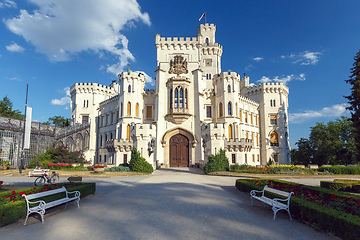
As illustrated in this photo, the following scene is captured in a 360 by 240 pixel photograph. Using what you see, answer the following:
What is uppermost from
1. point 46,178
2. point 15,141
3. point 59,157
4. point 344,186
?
point 15,141

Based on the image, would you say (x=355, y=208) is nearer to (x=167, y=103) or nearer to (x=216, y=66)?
(x=167, y=103)

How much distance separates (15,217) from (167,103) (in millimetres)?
29219

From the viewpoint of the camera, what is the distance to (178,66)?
36.5 m

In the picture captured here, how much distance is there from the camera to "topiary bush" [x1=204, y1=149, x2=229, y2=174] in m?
25.5

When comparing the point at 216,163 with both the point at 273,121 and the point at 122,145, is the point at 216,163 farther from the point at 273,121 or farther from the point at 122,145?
the point at 273,121

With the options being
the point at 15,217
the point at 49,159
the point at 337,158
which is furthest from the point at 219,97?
the point at 15,217

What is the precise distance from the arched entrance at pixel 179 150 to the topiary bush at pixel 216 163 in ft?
28.9

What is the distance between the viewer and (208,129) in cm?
2745

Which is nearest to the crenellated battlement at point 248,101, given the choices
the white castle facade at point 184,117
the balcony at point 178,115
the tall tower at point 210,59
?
the white castle facade at point 184,117

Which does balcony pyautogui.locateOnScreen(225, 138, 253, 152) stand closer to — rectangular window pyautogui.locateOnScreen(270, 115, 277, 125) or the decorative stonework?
rectangular window pyautogui.locateOnScreen(270, 115, 277, 125)

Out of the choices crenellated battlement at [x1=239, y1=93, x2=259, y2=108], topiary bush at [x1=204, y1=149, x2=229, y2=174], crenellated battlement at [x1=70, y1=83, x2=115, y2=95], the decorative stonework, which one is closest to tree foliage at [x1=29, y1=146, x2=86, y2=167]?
crenellated battlement at [x1=70, y1=83, x2=115, y2=95]

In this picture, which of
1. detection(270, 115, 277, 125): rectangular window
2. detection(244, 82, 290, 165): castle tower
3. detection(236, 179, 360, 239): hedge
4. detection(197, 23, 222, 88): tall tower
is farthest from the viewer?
detection(197, 23, 222, 88): tall tower

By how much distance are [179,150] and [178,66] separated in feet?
45.6

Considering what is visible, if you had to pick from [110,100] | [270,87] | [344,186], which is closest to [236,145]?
[270,87]
